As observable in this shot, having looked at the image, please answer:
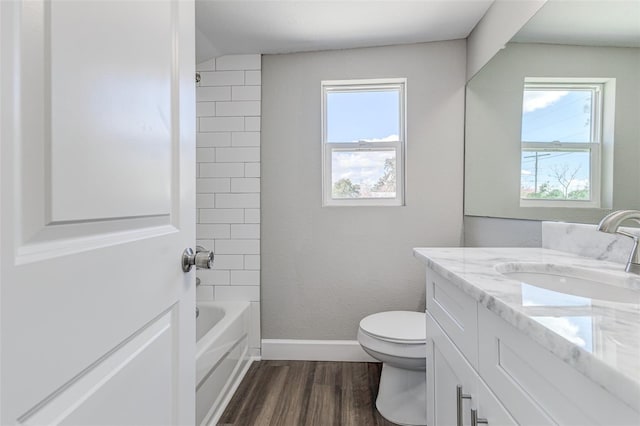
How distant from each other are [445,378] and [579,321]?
2.13 feet

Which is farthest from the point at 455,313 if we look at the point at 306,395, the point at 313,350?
the point at 313,350

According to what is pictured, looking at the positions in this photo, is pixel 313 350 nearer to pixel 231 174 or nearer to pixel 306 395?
pixel 306 395

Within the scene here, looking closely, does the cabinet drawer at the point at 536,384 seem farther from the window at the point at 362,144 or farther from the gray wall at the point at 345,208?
the window at the point at 362,144

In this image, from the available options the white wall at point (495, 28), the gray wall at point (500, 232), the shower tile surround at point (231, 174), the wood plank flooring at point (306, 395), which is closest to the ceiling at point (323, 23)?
the white wall at point (495, 28)

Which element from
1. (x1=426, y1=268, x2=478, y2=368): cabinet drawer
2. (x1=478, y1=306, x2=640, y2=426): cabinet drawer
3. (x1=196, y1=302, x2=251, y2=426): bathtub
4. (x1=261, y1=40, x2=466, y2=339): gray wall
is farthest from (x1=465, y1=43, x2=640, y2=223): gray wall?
(x1=196, y1=302, x2=251, y2=426): bathtub

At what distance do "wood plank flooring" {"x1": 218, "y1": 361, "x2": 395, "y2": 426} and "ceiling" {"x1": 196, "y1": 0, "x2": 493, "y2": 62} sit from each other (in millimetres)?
2176

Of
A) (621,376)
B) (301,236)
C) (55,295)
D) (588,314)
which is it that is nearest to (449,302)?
(588,314)

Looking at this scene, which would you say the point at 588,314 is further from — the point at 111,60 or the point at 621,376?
the point at 111,60

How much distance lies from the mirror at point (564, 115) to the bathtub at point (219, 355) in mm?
1657

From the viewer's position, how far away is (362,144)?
239 cm

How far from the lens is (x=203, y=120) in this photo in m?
2.40

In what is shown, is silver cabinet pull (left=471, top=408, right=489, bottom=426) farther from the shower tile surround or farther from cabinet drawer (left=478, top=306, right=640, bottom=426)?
the shower tile surround

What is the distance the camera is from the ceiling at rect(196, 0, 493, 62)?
1.85m

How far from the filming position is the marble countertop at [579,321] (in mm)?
386
